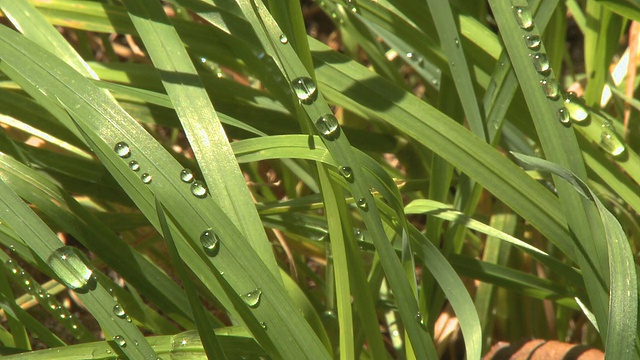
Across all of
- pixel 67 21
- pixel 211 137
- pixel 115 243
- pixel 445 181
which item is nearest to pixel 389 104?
pixel 445 181

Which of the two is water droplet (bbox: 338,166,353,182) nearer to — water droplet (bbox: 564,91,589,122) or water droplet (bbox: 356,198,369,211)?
water droplet (bbox: 356,198,369,211)

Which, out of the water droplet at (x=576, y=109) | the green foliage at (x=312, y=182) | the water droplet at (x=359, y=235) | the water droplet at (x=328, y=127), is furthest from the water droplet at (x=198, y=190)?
the water droplet at (x=576, y=109)

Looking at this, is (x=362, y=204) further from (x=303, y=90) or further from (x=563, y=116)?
(x=563, y=116)

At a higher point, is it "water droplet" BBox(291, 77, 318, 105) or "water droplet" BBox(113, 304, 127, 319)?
"water droplet" BBox(291, 77, 318, 105)

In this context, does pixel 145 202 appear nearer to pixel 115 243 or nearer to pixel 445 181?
pixel 115 243

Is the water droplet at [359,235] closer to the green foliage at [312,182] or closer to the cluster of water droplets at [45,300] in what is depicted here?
the green foliage at [312,182]

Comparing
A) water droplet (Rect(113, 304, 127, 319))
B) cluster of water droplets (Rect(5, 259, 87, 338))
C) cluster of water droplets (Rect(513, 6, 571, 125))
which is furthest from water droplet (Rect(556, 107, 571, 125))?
cluster of water droplets (Rect(5, 259, 87, 338))
